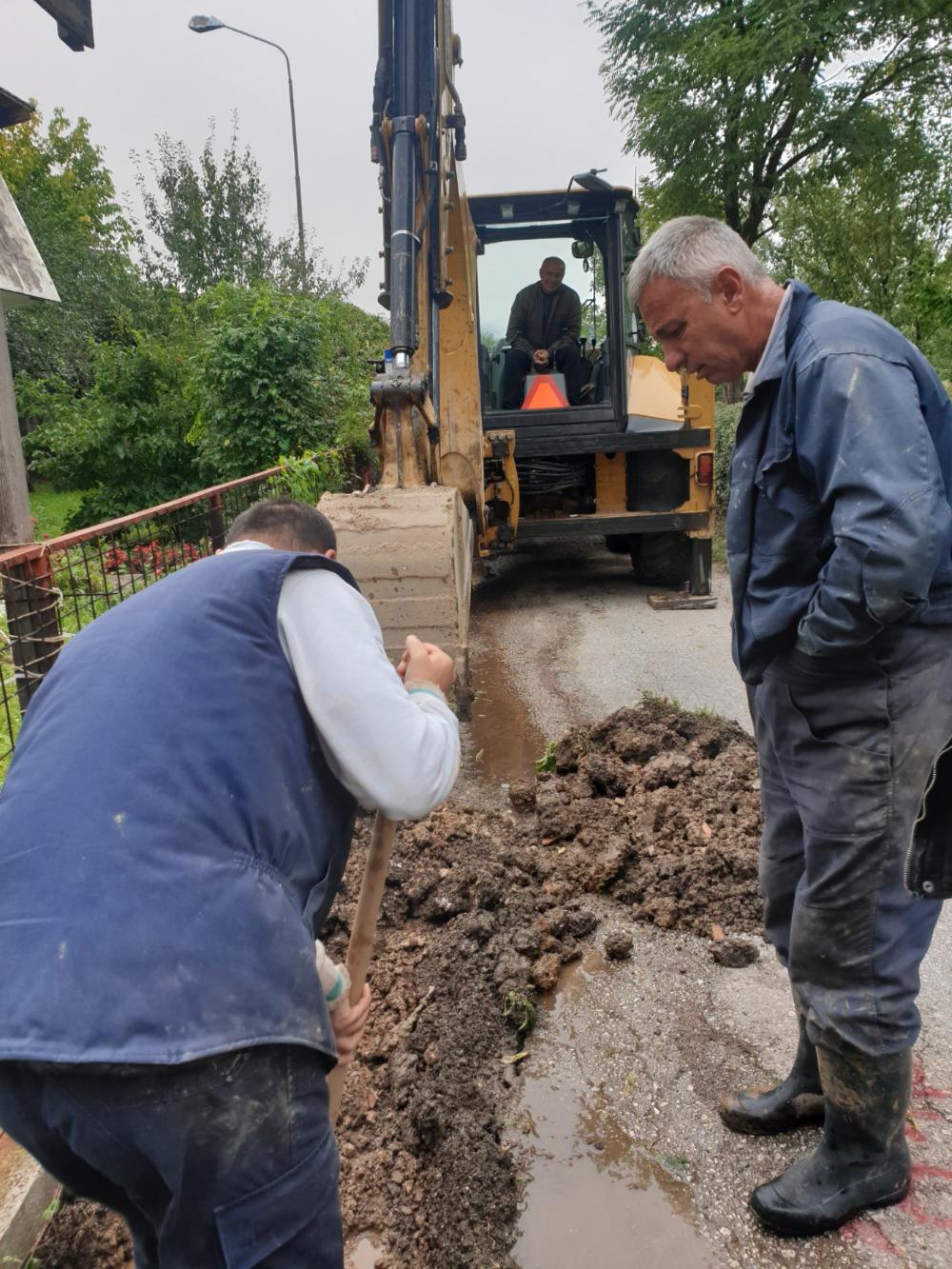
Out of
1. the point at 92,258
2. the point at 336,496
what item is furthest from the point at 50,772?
the point at 92,258

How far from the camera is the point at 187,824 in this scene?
4.13ft

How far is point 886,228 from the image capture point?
1942 centimetres

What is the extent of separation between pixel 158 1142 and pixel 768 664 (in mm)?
1524

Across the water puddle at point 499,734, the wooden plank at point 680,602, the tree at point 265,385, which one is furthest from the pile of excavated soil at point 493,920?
the tree at point 265,385

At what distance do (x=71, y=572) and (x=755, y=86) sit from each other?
14648 millimetres

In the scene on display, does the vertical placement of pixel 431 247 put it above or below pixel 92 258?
below

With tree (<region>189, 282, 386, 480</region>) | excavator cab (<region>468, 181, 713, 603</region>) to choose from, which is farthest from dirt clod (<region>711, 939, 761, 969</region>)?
tree (<region>189, 282, 386, 480</region>)

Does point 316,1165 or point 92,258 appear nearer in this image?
point 316,1165

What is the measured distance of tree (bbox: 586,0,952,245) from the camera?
13570 mm

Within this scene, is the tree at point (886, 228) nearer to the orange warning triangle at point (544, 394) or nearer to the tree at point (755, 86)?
the tree at point (755, 86)

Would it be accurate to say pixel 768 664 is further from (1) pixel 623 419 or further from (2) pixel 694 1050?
(1) pixel 623 419

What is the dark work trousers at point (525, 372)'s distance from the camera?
823 centimetres

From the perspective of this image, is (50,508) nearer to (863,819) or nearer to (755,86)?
(755,86)

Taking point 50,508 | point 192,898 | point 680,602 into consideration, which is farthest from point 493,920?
point 50,508
